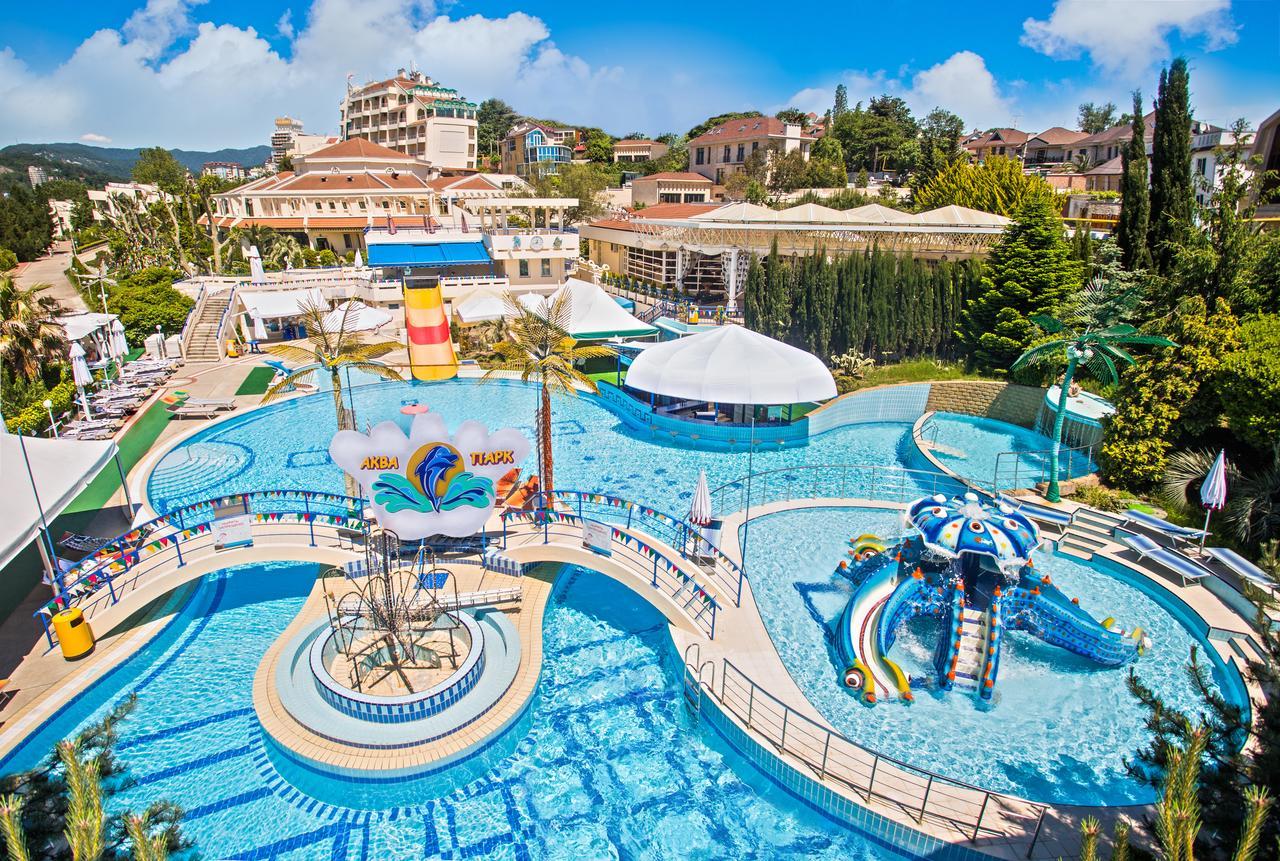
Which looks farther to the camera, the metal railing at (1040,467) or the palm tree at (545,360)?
the metal railing at (1040,467)

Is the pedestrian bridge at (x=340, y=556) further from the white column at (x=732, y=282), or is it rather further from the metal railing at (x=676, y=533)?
the white column at (x=732, y=282)

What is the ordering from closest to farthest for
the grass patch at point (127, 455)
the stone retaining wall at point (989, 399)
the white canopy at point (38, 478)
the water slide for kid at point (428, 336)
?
the white canopy at point (38, 478)
the grass patch at point (127, 455)
the stone retaining wall at point (989, 399)
the water slide for kid at point (428, 336)

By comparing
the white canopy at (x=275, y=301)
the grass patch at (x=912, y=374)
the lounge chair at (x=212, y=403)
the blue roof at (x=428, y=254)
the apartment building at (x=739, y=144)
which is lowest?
the lounge chair at (x=212, y=403)

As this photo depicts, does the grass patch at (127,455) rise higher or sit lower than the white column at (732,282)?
lower

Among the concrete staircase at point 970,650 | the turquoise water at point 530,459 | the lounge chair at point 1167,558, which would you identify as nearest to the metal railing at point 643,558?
the turquoise water at point 530,459

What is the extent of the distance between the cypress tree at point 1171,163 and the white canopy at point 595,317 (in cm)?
2051

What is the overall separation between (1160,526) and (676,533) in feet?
→ 37.7

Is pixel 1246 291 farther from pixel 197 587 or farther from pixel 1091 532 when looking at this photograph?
pixel 197 587

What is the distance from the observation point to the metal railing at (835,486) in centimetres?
2066

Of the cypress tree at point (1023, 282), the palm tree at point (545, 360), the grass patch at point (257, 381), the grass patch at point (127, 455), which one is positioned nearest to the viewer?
the palm tree at point (545, 360)

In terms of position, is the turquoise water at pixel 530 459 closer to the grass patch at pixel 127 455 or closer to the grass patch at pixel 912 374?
the grass patch at pixel 127 455

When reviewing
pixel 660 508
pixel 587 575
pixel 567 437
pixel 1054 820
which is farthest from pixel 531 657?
pixel 567 437

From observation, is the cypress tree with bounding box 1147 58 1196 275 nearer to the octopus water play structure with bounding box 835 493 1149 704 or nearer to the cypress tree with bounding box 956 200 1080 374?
the cypress tree with bounding box 956 200 1080 374

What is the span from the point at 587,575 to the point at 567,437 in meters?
9.08
